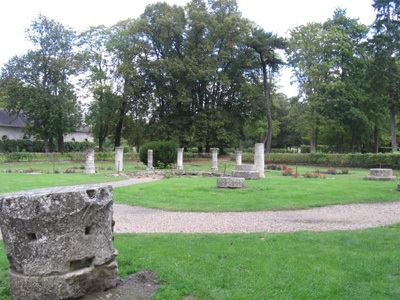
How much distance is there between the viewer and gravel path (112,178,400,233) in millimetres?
7398

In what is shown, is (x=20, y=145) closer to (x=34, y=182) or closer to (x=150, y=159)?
(x=150, y=159)

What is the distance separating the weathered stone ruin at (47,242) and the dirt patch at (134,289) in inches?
10.4

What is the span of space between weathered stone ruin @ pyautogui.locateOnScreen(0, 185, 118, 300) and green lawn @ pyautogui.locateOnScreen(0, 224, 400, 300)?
564mm

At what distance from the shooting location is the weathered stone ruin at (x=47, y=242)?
11.5 feet

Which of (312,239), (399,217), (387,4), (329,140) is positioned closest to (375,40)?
(387,4)

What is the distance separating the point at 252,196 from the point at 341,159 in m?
21.1

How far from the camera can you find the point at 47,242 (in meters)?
3.52

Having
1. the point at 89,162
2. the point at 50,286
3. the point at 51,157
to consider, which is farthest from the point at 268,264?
the point at 51,157

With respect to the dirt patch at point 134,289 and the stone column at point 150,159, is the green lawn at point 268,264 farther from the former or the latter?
the stone column at point 150,159

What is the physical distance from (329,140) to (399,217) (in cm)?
4046

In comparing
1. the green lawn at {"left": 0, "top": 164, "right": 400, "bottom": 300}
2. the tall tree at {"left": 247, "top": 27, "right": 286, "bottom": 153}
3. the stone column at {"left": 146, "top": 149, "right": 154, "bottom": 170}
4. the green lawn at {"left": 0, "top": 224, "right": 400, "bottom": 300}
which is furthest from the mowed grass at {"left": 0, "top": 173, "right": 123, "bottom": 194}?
the tall tree at {"left": 247, "top": 27, "right": 286, "bottom": 153}

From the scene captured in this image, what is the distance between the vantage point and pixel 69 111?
3806cm

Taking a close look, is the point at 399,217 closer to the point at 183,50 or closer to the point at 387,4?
the point at 387,4

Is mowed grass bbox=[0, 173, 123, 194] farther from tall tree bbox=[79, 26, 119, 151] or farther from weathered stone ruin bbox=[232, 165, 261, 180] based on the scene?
tall tree bbox=[79, 26, 119, 151]
